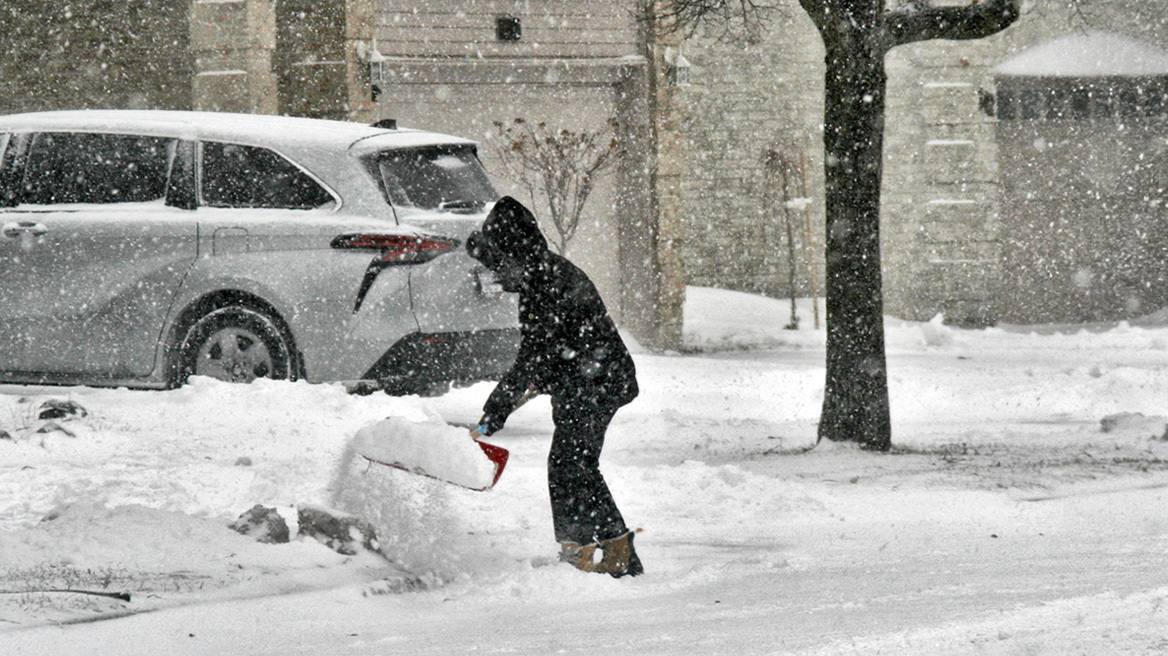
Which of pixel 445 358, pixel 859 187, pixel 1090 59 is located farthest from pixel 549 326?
pixel 1090 59

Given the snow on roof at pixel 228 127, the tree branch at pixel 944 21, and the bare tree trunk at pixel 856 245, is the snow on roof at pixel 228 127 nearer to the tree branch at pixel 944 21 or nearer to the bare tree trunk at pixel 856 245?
the bare tree trunk at pixel 856 245

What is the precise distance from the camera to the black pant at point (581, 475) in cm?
551

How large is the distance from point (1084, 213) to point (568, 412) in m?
16.3

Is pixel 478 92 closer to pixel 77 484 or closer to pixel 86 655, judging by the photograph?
pixel 77 484

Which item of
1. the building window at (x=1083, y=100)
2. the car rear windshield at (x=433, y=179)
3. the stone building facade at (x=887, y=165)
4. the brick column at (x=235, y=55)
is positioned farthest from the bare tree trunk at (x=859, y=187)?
the building window at (x=1083, y=100)

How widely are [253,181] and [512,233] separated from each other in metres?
3.64

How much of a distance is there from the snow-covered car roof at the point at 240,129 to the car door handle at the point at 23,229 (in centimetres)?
71

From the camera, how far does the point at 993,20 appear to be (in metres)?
8.59

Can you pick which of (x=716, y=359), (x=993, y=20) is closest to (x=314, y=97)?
(x=716, y=359)

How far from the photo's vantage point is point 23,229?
873 centimetres

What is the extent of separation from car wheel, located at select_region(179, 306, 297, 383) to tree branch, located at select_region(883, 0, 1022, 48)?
4069mm

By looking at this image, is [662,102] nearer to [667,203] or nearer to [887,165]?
[667,203]

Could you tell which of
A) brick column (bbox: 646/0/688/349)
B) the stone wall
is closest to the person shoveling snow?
brick column (bbox: 646/0/688/349)

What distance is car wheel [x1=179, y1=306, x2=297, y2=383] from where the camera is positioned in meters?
8.41
